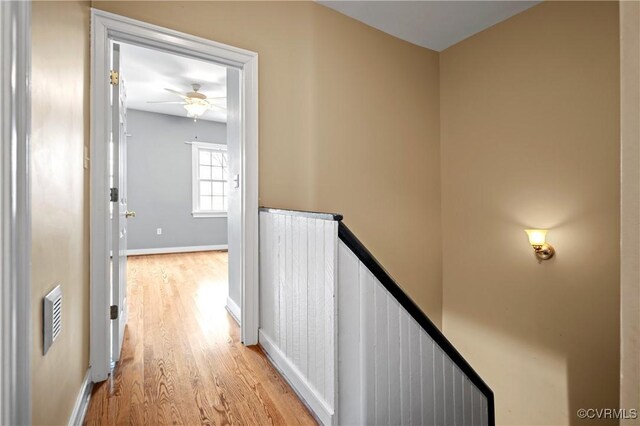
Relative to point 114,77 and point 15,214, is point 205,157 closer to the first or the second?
point 114,77

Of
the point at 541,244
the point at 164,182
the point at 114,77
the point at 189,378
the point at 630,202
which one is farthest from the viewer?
the point at 164,182

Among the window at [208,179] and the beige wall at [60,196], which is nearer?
the beige wall at [60,196]

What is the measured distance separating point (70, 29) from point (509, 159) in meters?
3.15

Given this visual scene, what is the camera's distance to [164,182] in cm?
588

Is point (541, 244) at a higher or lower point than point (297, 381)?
higher

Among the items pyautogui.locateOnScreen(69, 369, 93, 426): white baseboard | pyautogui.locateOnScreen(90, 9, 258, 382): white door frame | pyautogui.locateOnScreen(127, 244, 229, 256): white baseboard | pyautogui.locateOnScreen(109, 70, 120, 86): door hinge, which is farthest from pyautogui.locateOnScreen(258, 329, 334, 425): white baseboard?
pyautogui.locateOnScreen(127, 244, 229, 256): white baseboard

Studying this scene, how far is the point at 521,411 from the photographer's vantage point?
2746 mm

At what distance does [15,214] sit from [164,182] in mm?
5670

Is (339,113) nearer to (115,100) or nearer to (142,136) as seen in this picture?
(115,100)

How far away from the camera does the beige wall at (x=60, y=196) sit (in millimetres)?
866

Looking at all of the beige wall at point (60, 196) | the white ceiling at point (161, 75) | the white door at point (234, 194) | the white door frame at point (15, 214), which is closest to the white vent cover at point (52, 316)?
the beige wall at point (60, 196)

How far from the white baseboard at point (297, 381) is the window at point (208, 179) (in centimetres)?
473

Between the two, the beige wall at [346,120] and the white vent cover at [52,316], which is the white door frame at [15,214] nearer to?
the white vent cover at [52,316]

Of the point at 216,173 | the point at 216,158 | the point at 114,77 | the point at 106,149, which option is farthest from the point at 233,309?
the point at 216,158
